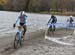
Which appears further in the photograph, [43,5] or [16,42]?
[43,5]

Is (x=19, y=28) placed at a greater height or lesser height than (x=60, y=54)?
greater

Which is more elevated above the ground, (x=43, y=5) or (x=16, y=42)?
(x=43, y=5)

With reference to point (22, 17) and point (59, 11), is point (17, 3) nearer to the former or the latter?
point (59, 11)

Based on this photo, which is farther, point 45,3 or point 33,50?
point 45,3

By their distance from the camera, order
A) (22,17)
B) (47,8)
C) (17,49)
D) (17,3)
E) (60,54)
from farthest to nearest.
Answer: (47,8)
(17,3)
(22,17)
(17,49)
(60,54)

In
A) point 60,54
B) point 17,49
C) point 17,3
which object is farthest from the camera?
point 17,3

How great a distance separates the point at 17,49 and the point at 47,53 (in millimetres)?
1896


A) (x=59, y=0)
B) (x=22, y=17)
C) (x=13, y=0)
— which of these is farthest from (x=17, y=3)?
(x=22, y=17)

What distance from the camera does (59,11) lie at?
394ft

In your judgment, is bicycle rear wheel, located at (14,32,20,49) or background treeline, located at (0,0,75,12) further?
background treeline, located at (0,0,75,12)

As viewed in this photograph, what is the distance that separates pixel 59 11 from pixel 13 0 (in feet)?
66.6

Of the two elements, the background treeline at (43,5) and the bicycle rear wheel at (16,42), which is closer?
the bicycle rear wheel at (16,42)

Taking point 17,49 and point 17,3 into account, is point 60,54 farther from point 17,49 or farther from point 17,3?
point 17,3

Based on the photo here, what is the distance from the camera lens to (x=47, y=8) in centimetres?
12225
